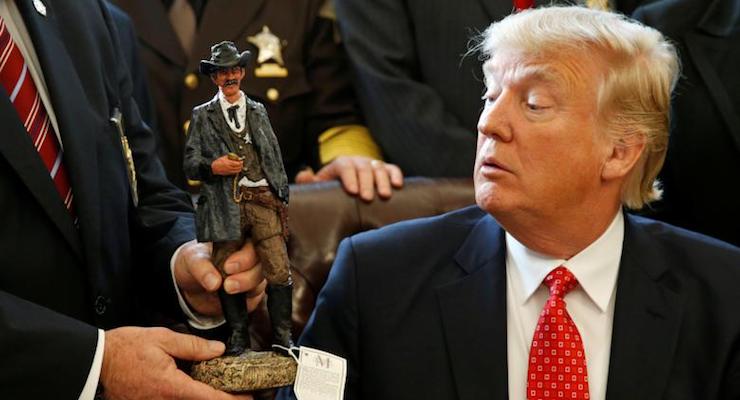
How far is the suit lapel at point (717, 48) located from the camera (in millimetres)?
2893

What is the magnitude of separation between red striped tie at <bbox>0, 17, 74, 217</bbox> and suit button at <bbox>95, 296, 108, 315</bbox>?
171 millimetres

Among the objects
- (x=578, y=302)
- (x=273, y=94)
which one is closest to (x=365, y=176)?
(x=273, y=94)

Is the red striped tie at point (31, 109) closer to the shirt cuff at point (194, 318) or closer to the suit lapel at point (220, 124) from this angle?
the shirt cuff at point (194, 318)

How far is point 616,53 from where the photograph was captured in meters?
2.12

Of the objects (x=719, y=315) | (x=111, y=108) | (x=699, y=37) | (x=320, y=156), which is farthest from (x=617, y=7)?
(x=111, y=108)

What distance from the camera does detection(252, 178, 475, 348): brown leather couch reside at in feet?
8.46

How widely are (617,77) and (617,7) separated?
3.35 ft

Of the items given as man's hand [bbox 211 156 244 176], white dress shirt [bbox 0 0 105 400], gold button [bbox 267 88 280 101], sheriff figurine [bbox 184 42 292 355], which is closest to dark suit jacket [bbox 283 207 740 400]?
sheriff figurine [bbox 184 42 292 355]

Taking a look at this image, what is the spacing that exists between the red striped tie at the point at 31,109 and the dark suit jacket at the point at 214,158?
1.08 ft

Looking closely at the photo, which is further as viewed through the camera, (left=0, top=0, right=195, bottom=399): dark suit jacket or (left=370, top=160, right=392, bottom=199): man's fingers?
(left=370, top=160, right=392, bottom=199): man's fingers

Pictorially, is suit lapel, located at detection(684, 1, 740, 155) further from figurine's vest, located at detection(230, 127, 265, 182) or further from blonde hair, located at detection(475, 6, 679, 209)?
figurine's vest, located at detection(230, 127, 265, 182)

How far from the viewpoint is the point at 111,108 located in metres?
2.21

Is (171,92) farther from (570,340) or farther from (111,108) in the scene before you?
(570,340)

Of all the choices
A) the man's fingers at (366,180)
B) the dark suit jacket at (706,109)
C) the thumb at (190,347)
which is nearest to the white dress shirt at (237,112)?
the thumb at (190,347)
